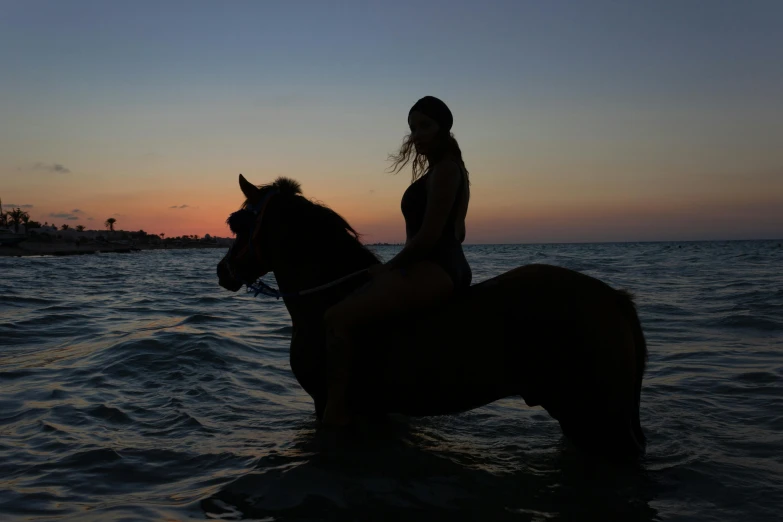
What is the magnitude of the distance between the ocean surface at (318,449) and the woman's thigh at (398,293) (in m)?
0.49

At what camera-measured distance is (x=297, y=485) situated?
11.7ft

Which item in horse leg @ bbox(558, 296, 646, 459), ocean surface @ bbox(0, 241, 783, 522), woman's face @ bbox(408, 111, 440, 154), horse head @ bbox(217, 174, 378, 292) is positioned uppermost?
woman's face @ bbox(408, 111, 440, 154)

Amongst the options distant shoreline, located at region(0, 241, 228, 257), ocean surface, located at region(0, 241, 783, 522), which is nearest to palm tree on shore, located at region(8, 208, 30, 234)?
distant shoreline, located at region(0, 241, 228, 257)

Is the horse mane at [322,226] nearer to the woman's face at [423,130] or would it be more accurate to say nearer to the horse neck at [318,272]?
the horse neck at [318,272]

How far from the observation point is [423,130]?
379 cm

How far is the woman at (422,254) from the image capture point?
3.55m

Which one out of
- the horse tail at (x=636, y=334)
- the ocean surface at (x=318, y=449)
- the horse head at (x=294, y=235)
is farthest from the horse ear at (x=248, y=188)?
the horse tail at (x=636, y=334)

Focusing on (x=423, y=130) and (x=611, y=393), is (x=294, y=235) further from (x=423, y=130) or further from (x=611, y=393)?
(x=611, y=393)

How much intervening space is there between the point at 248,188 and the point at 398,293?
1608 mm

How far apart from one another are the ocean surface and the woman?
0.54m

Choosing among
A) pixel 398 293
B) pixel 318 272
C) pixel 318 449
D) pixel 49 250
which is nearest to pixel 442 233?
pixel 398 293

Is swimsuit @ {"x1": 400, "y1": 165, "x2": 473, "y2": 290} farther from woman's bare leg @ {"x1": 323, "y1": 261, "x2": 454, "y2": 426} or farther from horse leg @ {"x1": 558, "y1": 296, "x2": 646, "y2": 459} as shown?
horse leg @ {"x1": 558, "y1": 296, "x2": 646, "y2": 459}

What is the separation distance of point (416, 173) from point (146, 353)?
573cm

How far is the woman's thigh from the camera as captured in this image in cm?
357
